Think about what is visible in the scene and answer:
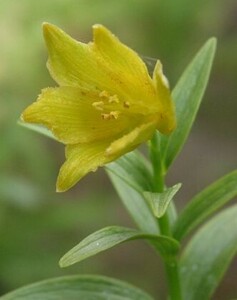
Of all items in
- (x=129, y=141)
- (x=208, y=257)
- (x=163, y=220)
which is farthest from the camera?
(x=208, y=257)

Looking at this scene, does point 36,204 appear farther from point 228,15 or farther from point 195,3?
point 228,15

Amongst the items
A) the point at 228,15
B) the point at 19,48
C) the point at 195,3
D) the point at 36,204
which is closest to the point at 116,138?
the point at 36,204

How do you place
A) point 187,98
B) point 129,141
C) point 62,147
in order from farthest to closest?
point 62,147, point 187,98, point 129,141

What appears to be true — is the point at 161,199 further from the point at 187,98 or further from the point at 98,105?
the point at 187,98

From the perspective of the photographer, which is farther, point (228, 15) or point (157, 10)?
point (228, 15)

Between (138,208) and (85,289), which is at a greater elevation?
(138,208)

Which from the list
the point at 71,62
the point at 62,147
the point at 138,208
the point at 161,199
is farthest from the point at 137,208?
the point at 62,147
